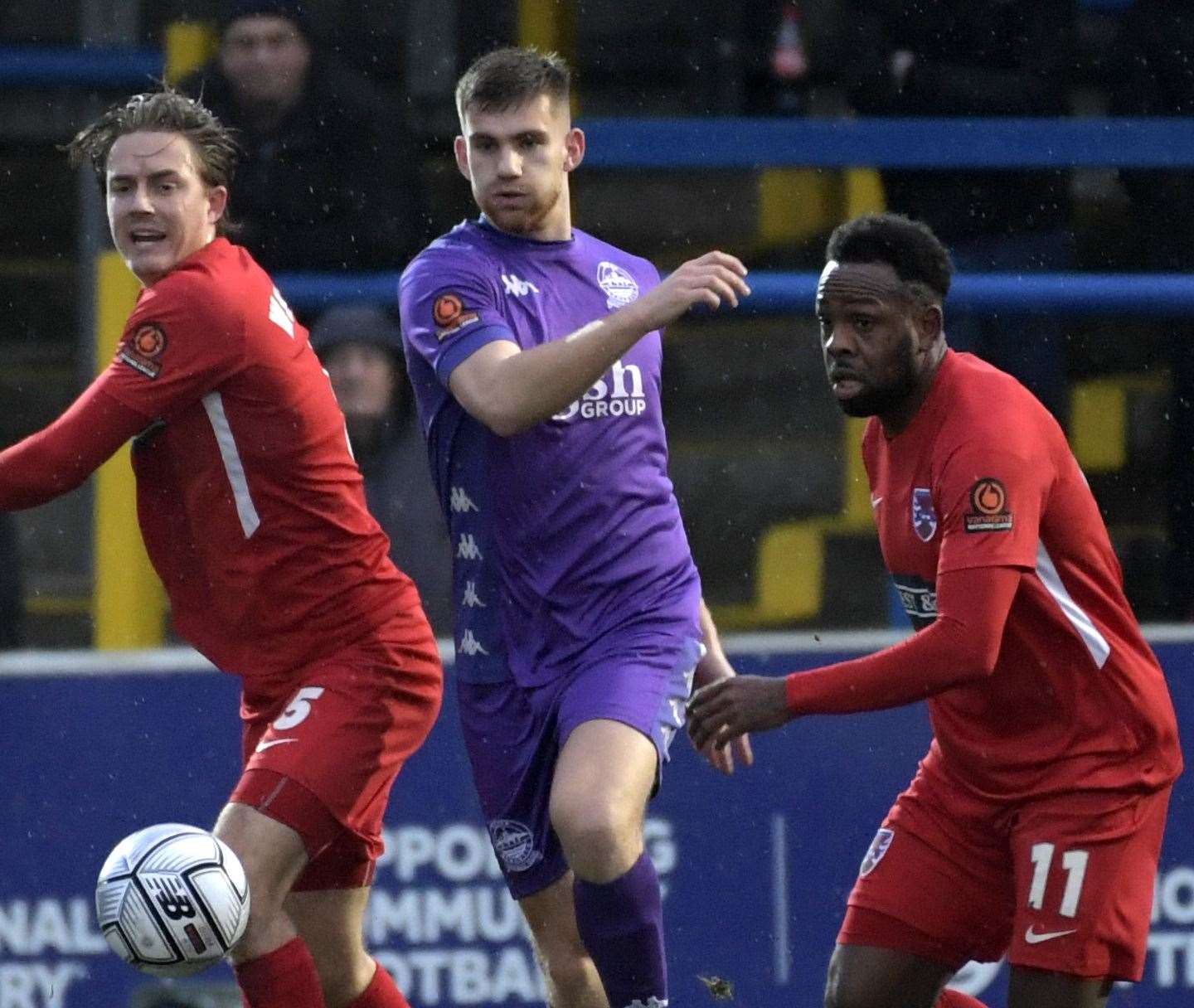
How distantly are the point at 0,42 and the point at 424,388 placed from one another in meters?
3.17

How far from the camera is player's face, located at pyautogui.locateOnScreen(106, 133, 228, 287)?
14.9 feet

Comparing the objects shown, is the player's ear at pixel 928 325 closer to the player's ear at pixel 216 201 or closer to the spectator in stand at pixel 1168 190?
the player's ear at pixel 216 201

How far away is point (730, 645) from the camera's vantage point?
5.50 meters

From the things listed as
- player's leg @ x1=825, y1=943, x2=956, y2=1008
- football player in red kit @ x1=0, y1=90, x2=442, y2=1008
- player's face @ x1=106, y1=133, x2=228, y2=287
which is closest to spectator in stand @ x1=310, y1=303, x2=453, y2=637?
football player in red kit @ x1=0, y1=90, x2=442, y2=1008

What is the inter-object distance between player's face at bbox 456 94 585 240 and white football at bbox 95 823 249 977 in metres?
1.30

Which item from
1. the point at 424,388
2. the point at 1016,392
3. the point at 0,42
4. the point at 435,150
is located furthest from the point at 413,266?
the point at 0,42

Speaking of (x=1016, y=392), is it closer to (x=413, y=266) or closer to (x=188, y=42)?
(x=413, y=266)

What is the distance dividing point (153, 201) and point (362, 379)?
1.21 metres

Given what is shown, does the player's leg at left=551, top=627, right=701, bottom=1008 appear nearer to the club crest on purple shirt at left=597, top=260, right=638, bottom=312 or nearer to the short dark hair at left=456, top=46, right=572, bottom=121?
the club crest on purple shirt at left=597, top=260, right=638, bottom=312

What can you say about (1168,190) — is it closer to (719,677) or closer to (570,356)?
(719,677)

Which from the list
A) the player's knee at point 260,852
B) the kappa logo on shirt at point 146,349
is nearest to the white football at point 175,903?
the player's knee at point 260,852

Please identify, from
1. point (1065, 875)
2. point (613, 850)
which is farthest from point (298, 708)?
point (1065, 875)

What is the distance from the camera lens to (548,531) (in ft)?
14.6

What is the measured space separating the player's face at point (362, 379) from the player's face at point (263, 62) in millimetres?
693
